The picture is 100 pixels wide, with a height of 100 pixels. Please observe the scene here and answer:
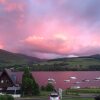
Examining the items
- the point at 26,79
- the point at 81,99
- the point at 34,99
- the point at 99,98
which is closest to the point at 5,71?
the point at 26,79

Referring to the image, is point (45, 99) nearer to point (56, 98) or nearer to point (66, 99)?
point (66, 99)

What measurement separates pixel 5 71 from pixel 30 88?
1649cm

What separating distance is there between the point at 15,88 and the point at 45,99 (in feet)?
58.4

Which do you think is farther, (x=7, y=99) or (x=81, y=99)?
(x=81, y=99)

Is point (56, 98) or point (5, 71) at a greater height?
point (5, 71)

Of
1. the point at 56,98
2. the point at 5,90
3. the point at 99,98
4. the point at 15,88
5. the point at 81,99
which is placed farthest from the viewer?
the point at 5,90

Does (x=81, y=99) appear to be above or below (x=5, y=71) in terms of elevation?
below

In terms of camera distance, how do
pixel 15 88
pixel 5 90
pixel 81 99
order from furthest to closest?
pixel 5 90
pixel 15 88
pixel 81 99

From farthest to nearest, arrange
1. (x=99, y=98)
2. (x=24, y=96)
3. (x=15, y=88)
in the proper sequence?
(x=15, y=88), (x=24, y=96), (x=99, y=98)

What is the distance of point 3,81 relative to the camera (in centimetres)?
9669

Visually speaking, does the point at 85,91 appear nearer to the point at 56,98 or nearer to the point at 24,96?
the point at 24,96

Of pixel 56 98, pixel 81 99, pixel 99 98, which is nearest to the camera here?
pixel 99 98

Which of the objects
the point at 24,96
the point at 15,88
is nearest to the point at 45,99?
the point at 24,96

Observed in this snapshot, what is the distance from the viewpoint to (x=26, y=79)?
8225 cm
